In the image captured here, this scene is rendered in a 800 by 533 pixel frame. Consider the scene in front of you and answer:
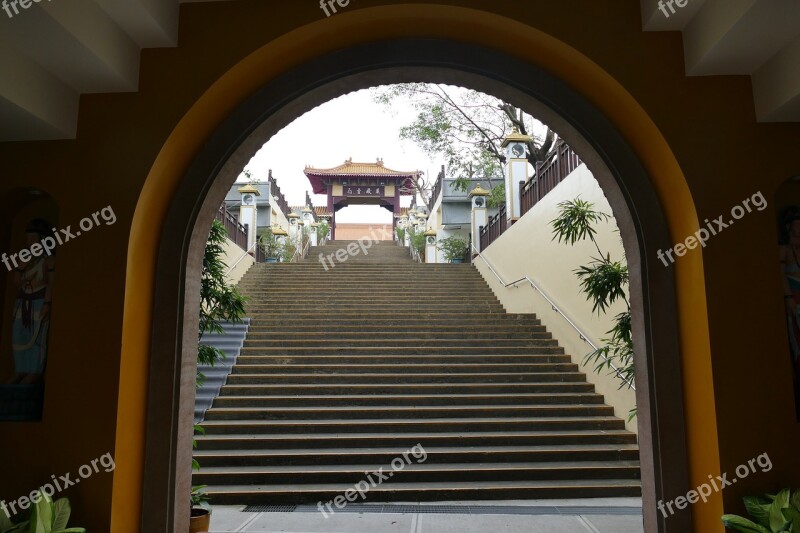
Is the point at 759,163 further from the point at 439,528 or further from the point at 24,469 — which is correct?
the point at 24,469

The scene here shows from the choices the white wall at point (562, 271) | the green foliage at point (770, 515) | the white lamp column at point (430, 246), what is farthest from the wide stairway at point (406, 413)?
the white lamp column at point (430, 246)

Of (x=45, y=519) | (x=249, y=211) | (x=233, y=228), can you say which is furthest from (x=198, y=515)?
(x=249, y=211)

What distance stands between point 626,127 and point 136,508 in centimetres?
302

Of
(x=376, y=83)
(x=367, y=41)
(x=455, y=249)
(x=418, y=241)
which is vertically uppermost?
(x=418, y=241)

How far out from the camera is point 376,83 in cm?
302

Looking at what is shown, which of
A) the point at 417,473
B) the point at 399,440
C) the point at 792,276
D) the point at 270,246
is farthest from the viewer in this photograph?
the point at 270,246

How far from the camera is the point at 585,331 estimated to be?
6180 mm

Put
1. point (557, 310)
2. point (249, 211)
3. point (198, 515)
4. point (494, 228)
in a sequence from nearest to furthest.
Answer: point (198, 515) → point (557, 310) → point (494, 228) → point (249, 211)

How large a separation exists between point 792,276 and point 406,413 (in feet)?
12.1

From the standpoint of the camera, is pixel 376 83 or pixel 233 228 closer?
pixel 376 83

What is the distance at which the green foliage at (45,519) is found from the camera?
7.03ft

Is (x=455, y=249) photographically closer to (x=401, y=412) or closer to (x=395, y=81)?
(x=401, y=412)

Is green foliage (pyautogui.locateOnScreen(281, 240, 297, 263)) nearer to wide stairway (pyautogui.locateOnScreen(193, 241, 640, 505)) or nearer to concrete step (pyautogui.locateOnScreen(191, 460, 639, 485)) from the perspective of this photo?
wide stairway (pyautogui.locateOnScreen(193, 241, 640, 505))

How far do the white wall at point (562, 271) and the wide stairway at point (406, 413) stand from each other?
210 millimetres
